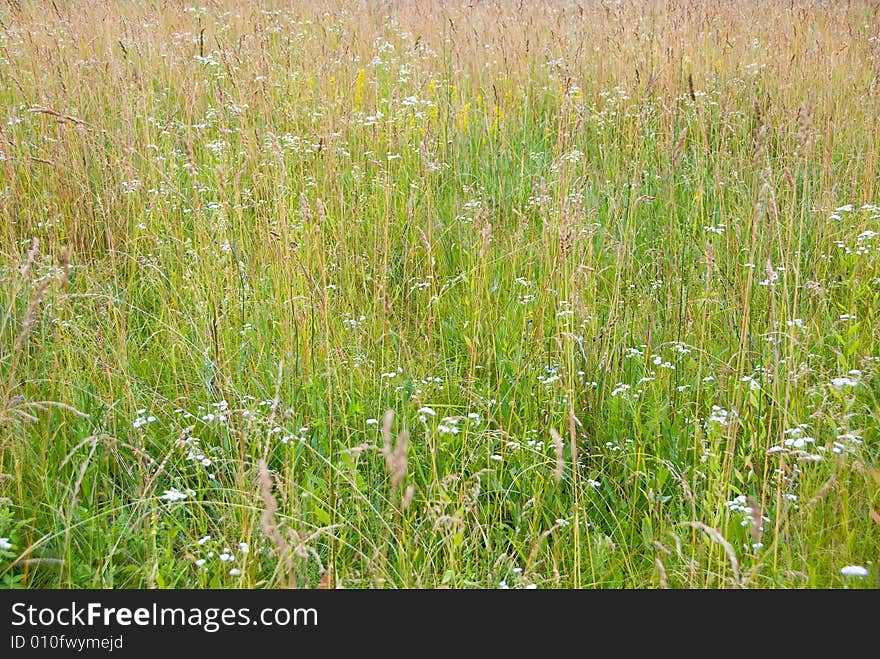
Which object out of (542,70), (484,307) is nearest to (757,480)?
(484,307)

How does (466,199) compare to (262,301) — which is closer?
(262,301)

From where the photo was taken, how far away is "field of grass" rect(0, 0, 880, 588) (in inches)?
71.4

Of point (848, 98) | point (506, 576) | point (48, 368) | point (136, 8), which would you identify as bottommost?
point (506, 576)

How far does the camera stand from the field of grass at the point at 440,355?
5.95 feet

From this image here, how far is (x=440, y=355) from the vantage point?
2.66m

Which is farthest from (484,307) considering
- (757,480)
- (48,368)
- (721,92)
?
(721,92)

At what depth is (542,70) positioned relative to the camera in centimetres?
527

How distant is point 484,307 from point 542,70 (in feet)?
9.82

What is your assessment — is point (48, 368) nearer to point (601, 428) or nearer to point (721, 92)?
point (601, 428)

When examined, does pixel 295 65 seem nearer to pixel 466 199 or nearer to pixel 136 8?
pixel 466 199

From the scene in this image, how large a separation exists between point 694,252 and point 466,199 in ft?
3.62

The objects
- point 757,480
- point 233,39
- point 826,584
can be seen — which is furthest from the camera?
point 233,39

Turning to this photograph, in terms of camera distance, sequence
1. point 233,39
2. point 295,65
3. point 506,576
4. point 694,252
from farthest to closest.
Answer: point 233,39 → point 295,65 → point 694,252 → point 506,576

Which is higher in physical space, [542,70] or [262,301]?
[542,70]
